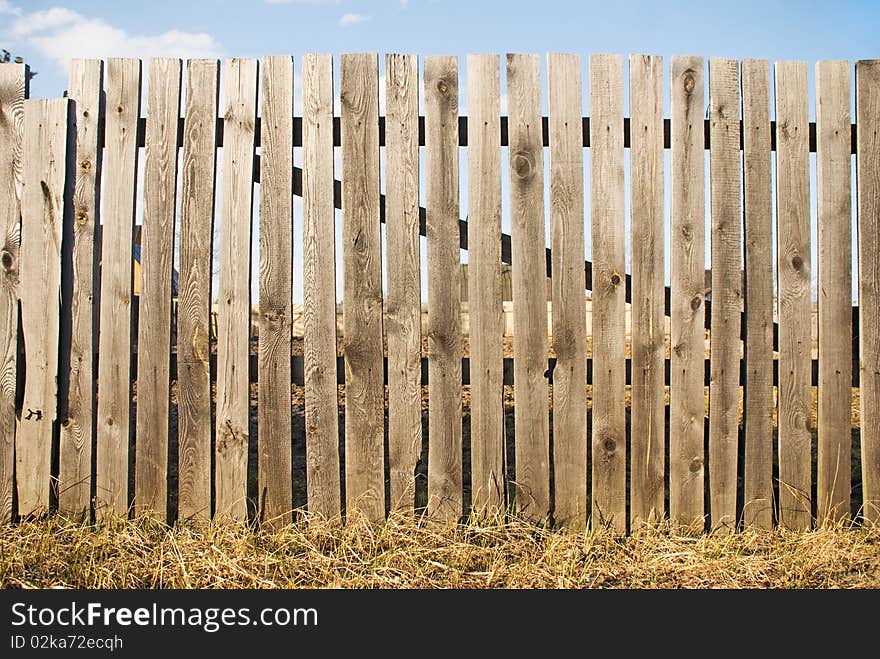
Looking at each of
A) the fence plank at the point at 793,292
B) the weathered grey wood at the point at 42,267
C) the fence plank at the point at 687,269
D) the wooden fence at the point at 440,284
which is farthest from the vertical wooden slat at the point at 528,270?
the weathered grey wood at the point at 42,267

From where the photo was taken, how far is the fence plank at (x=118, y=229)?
322 centimetres

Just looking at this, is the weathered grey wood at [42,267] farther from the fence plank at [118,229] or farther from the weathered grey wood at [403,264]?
the weathered grey wood at [403,264]

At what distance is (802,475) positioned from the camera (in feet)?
10.9

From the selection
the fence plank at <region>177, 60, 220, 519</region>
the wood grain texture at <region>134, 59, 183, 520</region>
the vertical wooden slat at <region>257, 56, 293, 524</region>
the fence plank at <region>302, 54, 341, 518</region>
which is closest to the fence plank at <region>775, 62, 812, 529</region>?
the fence plank at <region>302, 54, 341, 518</region>

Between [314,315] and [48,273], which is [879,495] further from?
[48,273]

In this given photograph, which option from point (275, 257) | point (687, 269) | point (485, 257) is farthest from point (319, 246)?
point (687, 269)

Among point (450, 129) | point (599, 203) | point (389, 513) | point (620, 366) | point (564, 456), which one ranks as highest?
point (450, 129)

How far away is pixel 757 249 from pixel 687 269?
1.08 ft

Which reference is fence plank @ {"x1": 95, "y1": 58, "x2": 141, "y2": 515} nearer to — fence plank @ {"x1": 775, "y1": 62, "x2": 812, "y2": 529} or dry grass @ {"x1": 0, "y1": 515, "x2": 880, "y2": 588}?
dry grass @ {"x1": 0, "y1": 515, "x2": 880, "y2": 588}

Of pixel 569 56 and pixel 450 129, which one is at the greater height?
pixel 569 56

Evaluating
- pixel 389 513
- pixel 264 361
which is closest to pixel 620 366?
pixel 389 513

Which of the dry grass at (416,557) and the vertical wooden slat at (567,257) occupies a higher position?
the vertical wooden slat at (567,257)

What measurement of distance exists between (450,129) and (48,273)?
1.92 m

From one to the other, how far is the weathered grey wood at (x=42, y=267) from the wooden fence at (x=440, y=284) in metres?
0.01
